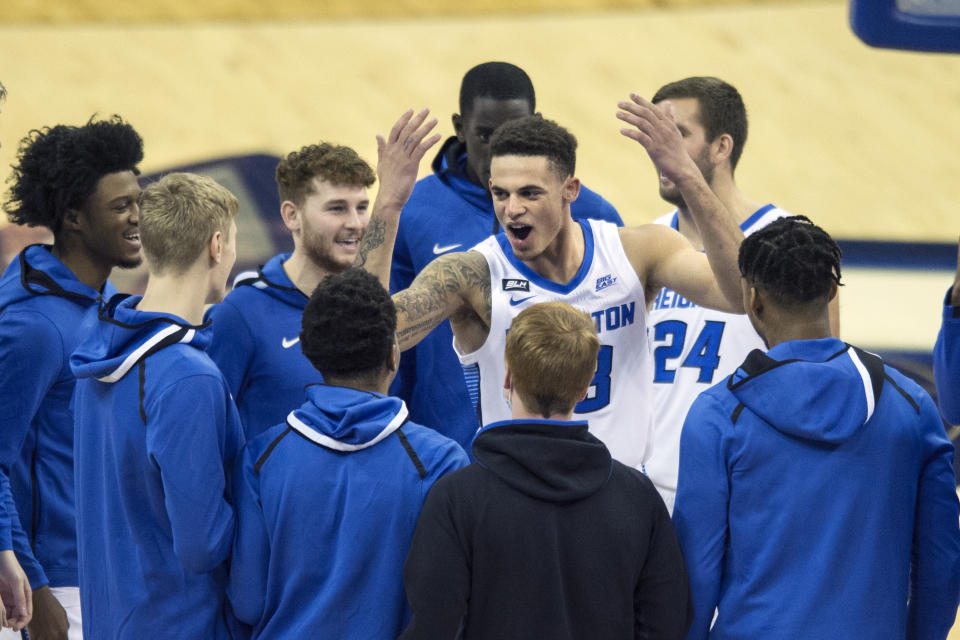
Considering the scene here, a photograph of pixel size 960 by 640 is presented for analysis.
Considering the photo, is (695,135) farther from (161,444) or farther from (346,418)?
(161,444)

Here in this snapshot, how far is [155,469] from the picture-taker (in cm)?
287

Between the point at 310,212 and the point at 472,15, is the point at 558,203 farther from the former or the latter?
the point at 472,15

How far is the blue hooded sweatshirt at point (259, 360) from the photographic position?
3793 mm

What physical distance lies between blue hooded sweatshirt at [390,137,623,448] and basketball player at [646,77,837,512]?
0.46m

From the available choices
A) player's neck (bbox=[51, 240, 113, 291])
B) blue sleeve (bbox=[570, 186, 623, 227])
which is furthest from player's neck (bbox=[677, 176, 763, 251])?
player's neck (bbox=[51, 240, 113, 291])

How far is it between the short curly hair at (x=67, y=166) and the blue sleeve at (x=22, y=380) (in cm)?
46

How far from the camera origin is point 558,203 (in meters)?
3.77

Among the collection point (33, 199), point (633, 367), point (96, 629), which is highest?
point (33, 199)

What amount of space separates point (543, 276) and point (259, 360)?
0.99m

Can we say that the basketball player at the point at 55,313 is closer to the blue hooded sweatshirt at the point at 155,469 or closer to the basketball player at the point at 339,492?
the blue hooded sweatshirt at the point at 155,469

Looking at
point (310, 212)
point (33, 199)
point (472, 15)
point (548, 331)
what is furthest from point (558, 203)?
point (472, 15)

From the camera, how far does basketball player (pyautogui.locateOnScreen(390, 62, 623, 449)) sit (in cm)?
457

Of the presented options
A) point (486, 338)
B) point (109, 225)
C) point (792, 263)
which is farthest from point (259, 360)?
point (792, 263)

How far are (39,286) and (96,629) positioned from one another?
1.15 metres
